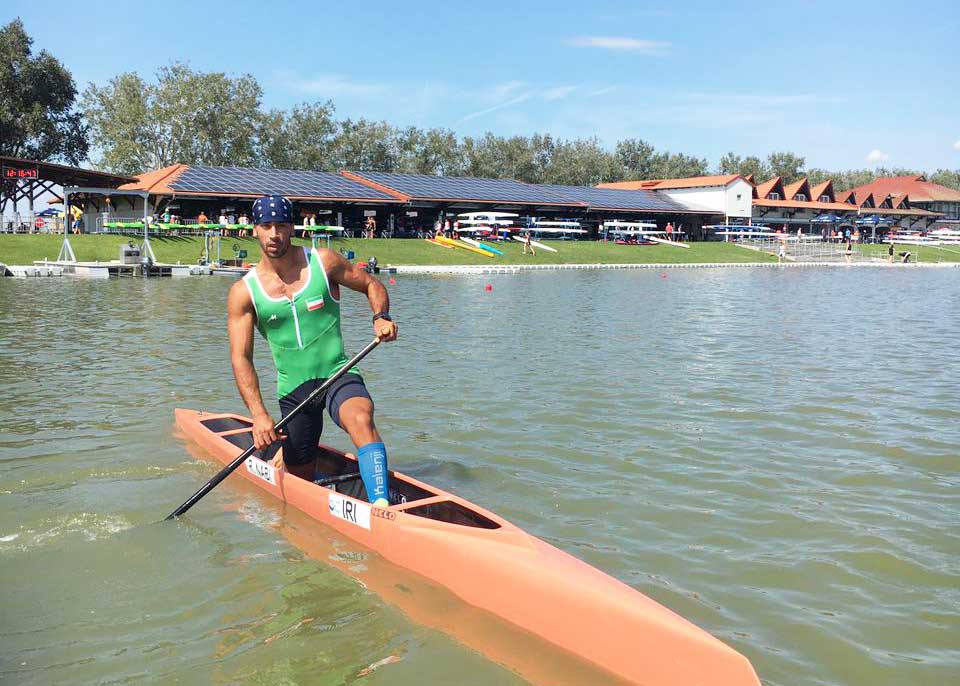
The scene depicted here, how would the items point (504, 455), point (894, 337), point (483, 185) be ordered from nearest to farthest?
point (504, 455)
point (894, 337)
point (483, 185)

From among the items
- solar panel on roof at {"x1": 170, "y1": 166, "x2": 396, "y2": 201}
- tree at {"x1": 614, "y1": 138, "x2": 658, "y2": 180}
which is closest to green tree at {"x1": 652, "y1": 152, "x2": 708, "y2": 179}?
tree at {"x1": 614, "y1": 138, "x2": 658, "y2": 180}

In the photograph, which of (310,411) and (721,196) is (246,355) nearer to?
(310,411)

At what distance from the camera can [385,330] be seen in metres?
5.72

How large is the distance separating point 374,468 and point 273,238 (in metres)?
1.82

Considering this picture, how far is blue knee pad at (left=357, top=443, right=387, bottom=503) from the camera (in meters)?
5.70

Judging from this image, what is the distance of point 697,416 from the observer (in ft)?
33.3

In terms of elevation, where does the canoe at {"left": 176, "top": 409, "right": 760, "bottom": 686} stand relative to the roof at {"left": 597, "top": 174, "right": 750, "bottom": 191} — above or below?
below

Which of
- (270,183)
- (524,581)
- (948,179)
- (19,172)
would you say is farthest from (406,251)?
(948,179)

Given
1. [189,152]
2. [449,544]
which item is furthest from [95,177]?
[449,544]

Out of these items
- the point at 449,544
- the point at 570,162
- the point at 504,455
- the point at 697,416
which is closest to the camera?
the point at 449,544

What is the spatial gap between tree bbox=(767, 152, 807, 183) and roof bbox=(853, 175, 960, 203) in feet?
55.0

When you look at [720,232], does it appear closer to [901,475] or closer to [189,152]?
[189,152]

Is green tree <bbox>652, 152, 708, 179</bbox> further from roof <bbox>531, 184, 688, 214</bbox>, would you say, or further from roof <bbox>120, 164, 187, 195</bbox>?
roof <bbox>120, 164, 187, 195</bbox>

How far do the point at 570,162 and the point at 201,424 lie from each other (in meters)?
99.6
